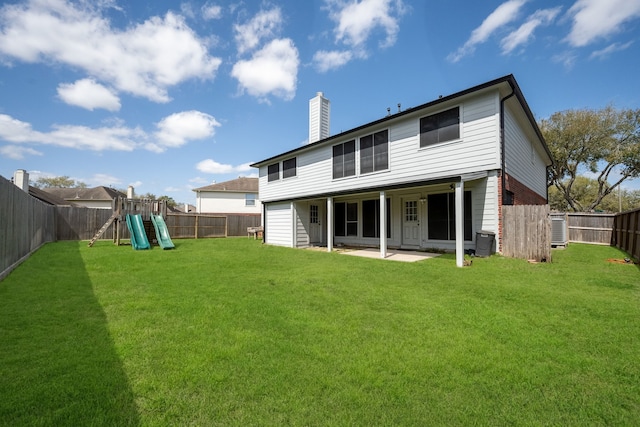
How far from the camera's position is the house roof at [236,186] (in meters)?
29.4

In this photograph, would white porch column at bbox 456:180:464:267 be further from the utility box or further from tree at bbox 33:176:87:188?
tree at bbox 33:176:87:188

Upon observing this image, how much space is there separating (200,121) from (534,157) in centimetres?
1821

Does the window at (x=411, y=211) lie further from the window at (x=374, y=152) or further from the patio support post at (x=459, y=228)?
the patio support post at (x=459, y=228)

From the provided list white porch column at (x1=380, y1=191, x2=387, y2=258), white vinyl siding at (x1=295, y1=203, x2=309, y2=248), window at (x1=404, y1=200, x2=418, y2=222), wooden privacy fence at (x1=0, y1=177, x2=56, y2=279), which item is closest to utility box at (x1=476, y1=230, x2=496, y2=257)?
white porch column at (x1=380, y1=191, x2=387, y2=258)

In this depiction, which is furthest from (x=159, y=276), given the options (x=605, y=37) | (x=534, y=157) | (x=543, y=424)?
(x=605, y=37)

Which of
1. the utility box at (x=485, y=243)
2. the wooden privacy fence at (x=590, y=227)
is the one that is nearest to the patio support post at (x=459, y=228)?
the utility box at (x=485, y=243)

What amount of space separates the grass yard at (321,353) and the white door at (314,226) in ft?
29.2

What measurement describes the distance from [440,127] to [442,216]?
3135 mm

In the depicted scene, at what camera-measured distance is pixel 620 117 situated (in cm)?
2094

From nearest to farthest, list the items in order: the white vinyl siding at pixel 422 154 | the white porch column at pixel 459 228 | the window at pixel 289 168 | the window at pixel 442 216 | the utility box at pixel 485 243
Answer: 1. the white porch column at pixel 459 228
2. the utility box at pixel 485 243
3. the white vinyl siding at pixel 422 154
4. the window at pixel 442 216
5. the window at pixel 289 168

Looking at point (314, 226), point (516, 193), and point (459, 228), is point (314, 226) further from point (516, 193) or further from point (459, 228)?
point (516, 193)

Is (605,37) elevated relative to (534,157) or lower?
elevated

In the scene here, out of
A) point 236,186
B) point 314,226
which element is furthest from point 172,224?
point 236,186

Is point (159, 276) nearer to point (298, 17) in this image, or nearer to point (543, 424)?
point (543, 424)
